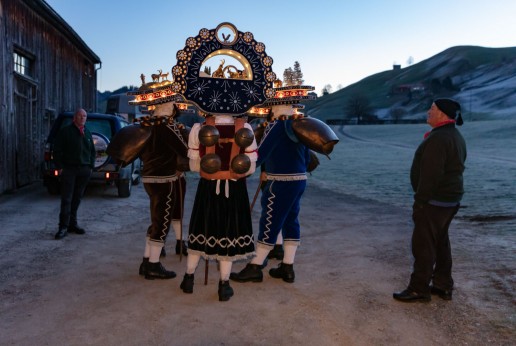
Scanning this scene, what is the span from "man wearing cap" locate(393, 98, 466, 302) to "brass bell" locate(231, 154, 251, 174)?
5.12ft

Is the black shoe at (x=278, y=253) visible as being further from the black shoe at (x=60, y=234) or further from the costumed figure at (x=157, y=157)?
the black shoe at (x=60, y=234)

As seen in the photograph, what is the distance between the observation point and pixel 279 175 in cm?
500

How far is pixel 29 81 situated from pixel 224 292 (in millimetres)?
10999

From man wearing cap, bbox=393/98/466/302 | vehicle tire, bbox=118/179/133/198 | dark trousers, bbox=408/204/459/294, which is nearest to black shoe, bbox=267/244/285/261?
man wearing cap, bbox=393/98/466/302

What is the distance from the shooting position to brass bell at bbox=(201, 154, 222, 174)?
13.5 feet

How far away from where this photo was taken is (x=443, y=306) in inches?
170

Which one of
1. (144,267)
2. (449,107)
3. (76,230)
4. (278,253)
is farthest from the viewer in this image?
(76,230)

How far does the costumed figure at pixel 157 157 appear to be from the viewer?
15.9 feet

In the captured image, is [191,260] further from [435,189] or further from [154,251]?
[435,189]

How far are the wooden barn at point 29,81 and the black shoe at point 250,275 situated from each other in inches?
316

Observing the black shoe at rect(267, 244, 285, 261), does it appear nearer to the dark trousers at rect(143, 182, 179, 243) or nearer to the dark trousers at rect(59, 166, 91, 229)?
the dark trousers at rect(143, 182, 179, 243)

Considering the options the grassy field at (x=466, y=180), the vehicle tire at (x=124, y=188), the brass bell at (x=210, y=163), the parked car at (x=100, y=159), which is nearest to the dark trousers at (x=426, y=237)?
the brass bell at (x=210, y=163)

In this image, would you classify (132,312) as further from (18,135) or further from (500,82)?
(500,82)

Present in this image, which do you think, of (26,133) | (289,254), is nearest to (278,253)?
(289,254)
